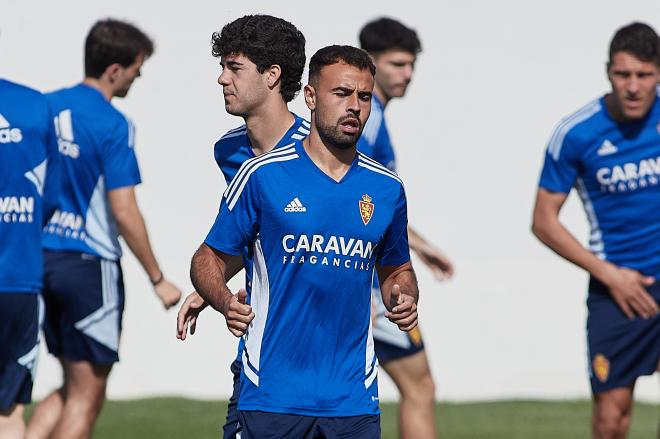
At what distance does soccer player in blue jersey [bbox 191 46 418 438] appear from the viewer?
16.6 ft

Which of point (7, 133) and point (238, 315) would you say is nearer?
point (238, 315)

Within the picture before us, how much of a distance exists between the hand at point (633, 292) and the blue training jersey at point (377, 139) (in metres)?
1.33

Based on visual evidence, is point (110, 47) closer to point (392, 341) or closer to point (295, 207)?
point (392, 341)

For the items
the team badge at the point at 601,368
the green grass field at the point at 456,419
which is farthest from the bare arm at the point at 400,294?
the green grass field at the point at 456,419

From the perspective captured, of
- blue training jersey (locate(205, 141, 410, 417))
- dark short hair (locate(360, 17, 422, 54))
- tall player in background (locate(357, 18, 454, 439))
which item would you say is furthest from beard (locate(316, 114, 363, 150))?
dark short hair (locate(360, 17, 422, 54))

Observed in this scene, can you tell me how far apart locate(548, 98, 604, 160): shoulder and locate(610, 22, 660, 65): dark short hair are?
312 mm

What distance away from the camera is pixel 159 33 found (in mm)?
12805

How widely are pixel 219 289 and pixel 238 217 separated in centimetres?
27

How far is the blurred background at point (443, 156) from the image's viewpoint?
12688 millimetres

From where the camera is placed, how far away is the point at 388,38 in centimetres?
854

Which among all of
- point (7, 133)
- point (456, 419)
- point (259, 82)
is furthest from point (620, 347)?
point (456, 419)

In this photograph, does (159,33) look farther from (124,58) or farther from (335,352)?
(335,352)

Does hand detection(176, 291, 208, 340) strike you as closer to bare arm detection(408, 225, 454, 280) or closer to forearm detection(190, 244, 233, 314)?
forearm detection(190, 244, 233, 314)

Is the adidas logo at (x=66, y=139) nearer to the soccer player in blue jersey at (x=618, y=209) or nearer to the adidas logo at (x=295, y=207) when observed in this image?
the soccer player in blue jersey at (x=618, y=209)
